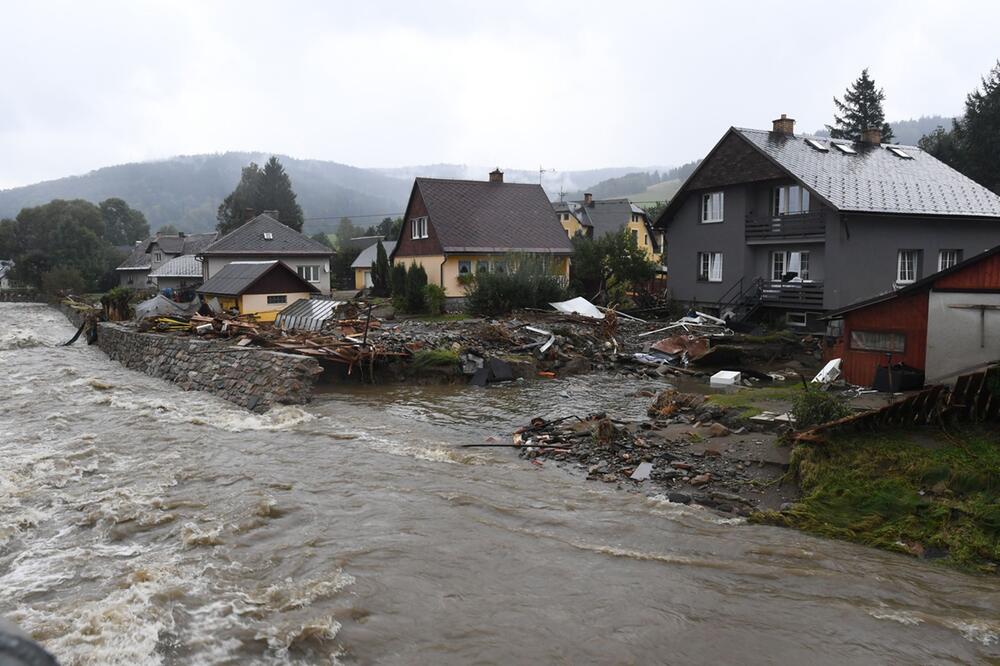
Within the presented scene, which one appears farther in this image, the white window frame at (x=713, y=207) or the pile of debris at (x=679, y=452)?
the white window frame at (x=713, y=207)

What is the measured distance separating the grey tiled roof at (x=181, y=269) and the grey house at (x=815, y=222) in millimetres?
37287

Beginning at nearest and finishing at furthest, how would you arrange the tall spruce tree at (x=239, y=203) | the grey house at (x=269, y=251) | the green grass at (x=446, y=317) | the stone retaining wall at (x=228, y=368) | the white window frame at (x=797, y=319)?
1. the stone retaining wall at (x=228, y=368)
2. the white window frame at (x=797, y=319)
3. the green grass at (x=446, y=317)
4. the grey house at (x=269, y=251)
5. the tall spruce tree at (x=239, y=203)

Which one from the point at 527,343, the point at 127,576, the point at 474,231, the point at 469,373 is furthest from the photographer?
the point at 474,231

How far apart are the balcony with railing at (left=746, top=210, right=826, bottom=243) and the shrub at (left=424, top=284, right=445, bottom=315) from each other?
44.1 ft

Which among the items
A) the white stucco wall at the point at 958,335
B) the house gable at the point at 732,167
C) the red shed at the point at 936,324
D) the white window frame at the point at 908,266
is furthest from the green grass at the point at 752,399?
the white window frame at the point at 908,266

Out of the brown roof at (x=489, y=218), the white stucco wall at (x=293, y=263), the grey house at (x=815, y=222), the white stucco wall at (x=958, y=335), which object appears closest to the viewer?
the white stucco wall at (x=958, y=335)

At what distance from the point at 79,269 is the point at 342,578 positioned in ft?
246

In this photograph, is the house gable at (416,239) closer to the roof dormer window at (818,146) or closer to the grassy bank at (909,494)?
the roof dormer window at (818,146)

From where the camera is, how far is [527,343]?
23953 mm

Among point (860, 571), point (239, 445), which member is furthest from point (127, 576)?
point (860, 571)

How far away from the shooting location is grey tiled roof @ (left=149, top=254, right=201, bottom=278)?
172 ft

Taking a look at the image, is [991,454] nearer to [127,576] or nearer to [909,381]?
[909,381]

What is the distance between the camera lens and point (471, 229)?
3666 centimetres

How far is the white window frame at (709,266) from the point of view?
30797 millimetres
